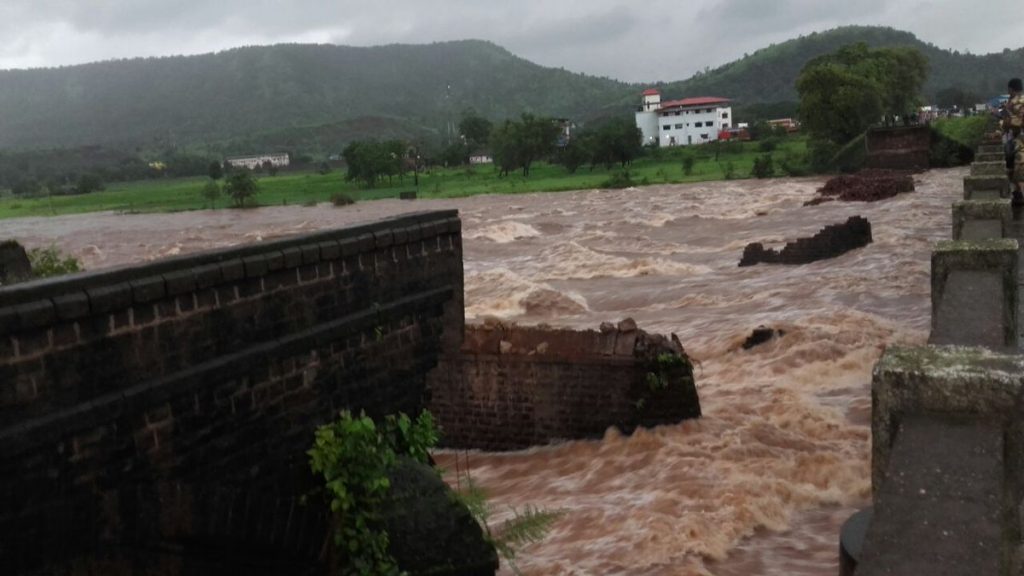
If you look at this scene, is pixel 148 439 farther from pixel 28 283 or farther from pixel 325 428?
pixel 325 428

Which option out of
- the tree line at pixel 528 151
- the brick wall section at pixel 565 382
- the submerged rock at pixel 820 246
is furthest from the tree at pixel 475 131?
the brick wall section at pixel 565 382

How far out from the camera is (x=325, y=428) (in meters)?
6.92

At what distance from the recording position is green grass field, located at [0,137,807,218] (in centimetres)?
6938

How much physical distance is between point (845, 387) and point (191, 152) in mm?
151529

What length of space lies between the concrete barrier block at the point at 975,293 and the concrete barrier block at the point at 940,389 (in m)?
1.72

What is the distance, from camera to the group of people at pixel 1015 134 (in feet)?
39.8

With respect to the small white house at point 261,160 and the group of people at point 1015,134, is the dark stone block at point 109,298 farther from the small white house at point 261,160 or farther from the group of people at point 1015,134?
the small white house at point 261,160

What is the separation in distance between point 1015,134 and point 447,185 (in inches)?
2603

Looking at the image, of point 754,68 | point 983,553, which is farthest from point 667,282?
point 754,68

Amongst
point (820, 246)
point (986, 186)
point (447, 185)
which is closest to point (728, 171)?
point (447, 185)

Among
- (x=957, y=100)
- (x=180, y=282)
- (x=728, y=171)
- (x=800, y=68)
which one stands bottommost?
(x=728, y=171)

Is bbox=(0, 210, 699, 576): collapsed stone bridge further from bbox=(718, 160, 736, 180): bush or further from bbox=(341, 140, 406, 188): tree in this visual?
bbox=(341, 140, 406, 188): tree

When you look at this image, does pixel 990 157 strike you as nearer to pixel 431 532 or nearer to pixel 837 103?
pixel 431 532

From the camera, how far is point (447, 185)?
255 ft
